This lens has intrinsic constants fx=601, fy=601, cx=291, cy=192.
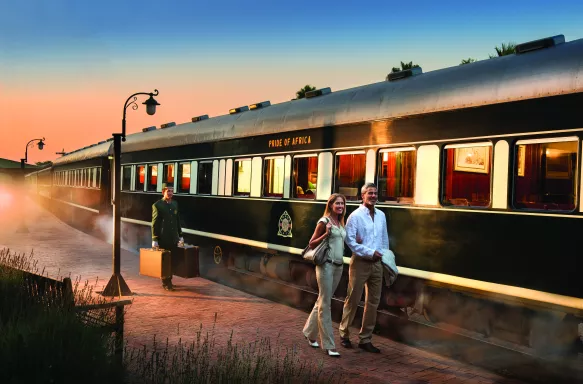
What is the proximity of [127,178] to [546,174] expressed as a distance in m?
15.5

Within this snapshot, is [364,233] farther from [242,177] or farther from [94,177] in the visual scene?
[94,177]

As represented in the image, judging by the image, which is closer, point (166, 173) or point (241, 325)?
point (241, 325)

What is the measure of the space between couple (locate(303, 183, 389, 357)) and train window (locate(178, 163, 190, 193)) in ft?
28.0

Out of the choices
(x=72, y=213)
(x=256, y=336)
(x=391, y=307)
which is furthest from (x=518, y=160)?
(x=72, y=213)

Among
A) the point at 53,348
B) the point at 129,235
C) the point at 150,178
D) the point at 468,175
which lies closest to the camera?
the point at 53,348

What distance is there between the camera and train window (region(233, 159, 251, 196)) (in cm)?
1220

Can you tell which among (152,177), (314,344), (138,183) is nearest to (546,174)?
(314,344)

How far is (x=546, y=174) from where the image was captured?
6.37m

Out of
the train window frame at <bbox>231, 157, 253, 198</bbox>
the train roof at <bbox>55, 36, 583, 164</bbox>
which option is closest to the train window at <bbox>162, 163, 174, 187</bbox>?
the train roof at <bbox>55, 36, 583, 164</bbox>

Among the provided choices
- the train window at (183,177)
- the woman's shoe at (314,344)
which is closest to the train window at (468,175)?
the woman's shoe at (314,344)

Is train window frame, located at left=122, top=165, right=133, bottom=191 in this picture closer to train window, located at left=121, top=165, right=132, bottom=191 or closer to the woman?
train window, located at left=121, top=165, right=132, bottom=191

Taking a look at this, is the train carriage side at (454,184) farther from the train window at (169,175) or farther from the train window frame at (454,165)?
the train window at (169,175)

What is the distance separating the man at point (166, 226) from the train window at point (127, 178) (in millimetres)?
8828

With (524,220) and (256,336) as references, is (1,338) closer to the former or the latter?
(256,336)
